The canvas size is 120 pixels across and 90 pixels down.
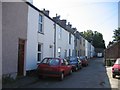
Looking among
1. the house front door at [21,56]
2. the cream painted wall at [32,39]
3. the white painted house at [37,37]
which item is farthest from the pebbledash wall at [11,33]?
the white painted house at [37,37]

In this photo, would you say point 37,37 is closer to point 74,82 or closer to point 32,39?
point 32,39

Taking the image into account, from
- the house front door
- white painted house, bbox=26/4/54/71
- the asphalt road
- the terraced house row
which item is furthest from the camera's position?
white painted house, bbox=26/4/54/71

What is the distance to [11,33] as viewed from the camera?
14.9m

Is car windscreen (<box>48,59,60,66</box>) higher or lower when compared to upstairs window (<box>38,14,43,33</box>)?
lower

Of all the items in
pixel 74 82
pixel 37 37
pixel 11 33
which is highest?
pixel 37 37

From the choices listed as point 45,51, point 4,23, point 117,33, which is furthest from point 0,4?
point 117,33

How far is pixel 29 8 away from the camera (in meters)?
18.2

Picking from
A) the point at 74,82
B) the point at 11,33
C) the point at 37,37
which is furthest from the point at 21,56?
the point at 74,82

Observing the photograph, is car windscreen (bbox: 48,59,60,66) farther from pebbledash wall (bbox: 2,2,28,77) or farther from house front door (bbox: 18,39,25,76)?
pebbledash wall (bbox: 2,2,28,77)

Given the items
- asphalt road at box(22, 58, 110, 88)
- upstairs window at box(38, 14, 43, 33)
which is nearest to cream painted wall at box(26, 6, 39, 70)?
upstairs window at box(38, 14, 43, 33)

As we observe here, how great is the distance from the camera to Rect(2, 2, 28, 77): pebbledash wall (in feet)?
46.0

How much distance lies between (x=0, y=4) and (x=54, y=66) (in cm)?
545

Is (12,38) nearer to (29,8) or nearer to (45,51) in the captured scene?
(29,8)

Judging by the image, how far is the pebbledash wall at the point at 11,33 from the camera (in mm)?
14019
